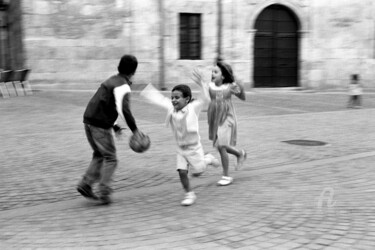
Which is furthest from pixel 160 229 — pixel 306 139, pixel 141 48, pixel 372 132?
pixel 141 48

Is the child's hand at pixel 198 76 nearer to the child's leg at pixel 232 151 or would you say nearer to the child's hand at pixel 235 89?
the child's hand at pixel 235 89

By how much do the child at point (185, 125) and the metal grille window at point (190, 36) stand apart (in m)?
14.9

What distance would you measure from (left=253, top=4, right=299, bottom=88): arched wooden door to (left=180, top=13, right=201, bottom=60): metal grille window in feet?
8.52

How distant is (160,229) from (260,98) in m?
13.5

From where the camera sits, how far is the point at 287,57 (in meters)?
21.4

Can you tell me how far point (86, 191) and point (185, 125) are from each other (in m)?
1.22

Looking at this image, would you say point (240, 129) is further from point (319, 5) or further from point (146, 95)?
point (319, 5)

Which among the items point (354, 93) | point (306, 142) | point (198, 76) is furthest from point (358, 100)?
point (198, 76)

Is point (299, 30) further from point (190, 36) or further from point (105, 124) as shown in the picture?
point (105, 124)

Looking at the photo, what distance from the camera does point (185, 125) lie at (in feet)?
16.3

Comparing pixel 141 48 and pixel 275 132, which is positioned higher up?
pixel 141 48

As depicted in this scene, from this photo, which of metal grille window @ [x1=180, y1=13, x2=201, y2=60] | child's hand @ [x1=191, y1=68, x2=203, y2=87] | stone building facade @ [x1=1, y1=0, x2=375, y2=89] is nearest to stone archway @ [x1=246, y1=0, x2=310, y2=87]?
stone building facade @ [x1=1, y1=0, x2=375, y2=89]

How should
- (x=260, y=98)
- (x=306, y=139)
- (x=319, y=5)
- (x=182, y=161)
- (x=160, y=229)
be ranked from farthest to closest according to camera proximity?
(x=319, y=5), (x=260, y=98), (x=306, y=139), (x=182, y=161), (x=160, y=229)

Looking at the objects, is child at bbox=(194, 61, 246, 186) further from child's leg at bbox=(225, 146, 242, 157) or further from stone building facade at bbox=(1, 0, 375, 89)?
stone building facade at bbox=(1, 0, 375, 89)
